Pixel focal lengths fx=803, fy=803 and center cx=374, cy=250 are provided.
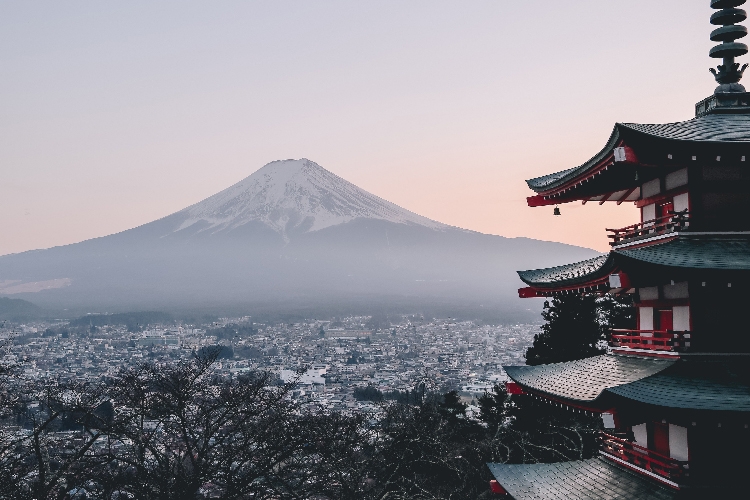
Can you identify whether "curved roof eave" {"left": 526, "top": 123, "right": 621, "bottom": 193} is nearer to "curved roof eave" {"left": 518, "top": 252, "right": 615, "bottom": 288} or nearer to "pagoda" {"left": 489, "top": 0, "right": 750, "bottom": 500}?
"pagoda" {"left": 489, "top": 0, "right": 750, "bottom": 500}

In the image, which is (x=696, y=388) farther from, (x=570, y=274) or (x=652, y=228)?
(x=570, y=274)

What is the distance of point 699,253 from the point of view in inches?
373

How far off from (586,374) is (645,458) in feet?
4.82

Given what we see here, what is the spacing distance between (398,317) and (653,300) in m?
126

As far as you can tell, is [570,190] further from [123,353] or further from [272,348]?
[272,348]

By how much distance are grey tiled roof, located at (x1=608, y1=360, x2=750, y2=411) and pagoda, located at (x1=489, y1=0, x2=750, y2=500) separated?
2 centimetres

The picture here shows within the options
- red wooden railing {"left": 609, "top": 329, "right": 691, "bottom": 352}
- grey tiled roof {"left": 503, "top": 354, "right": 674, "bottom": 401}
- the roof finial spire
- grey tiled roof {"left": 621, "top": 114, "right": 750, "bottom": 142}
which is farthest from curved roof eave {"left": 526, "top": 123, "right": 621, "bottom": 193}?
grey tiled roof {"left": 503, "top": 354, "right": 674, "bottom": 401}

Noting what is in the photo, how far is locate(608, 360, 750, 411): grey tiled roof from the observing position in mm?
8680

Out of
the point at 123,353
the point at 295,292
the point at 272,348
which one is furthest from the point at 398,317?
the point at 123,353

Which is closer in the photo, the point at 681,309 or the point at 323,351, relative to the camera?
the point at 681,309

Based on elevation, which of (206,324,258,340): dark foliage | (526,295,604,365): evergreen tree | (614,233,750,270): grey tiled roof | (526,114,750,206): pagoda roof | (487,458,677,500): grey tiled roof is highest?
(526,114,750,206): pagoda roof

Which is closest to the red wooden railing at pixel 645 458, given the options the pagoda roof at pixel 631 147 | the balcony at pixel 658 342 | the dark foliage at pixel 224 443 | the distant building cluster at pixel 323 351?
the balcony at pixel 658 342

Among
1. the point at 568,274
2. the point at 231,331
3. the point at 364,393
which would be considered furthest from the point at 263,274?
the point at 568,274

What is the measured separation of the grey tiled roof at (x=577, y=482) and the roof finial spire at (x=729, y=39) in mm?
5370
